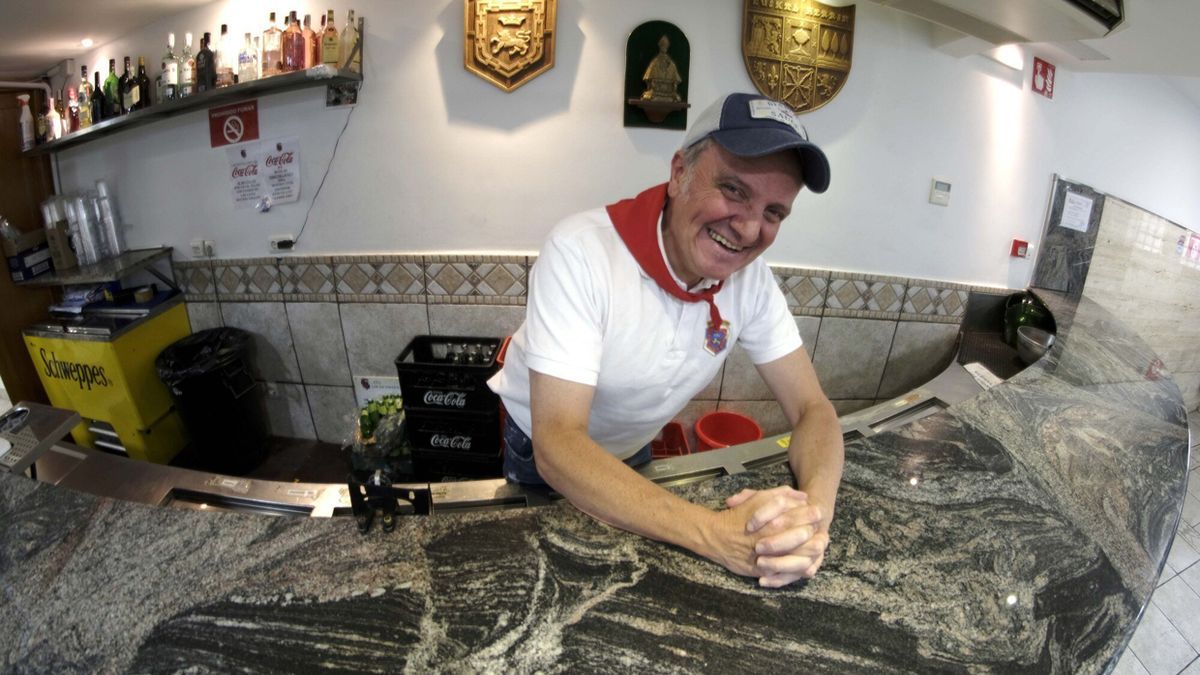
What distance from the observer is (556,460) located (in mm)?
799

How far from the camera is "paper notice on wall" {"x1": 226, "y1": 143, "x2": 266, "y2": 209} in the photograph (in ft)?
7.50

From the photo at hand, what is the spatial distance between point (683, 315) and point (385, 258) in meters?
1.86

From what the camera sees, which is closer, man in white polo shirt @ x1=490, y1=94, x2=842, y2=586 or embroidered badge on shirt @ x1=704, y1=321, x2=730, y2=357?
man in white polo shirt @ x1=490, y1=94, x2=842, y2=586

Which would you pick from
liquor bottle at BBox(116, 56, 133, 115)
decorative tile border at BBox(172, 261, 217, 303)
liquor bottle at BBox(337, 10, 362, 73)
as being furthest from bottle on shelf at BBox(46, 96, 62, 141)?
liquor bottle at BBox(337, 10, 362, 73)

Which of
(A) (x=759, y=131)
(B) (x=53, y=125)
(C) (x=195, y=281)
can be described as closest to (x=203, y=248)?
(C) (x=195, y=281)

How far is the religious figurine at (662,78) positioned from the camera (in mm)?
1892

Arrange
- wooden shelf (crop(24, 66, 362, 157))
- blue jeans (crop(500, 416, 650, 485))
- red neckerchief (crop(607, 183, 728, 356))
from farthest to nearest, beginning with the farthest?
wooden shelf (crop(24, 66, 362, 157)), blue jeans (crop(500, 416, 650, 485)), red neckerchief (crop(607, 183, 728, 356))

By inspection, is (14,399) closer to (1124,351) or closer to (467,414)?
(467,414)

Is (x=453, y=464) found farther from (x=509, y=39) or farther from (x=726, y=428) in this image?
(x=509, y=39)

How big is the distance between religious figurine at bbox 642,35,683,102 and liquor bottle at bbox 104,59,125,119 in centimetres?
292

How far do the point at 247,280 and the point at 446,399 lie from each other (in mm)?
1467

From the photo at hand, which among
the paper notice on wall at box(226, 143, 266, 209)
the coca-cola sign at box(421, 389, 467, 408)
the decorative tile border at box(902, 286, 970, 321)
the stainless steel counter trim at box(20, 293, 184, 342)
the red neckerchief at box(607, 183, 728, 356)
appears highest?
the paper notice on wall at box(226, 143, 266, 209)

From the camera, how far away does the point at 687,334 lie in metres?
1.01

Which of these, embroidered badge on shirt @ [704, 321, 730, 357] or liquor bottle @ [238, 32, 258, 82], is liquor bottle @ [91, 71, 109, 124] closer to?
liquor bottle @ [238, 32, 258, 82]
